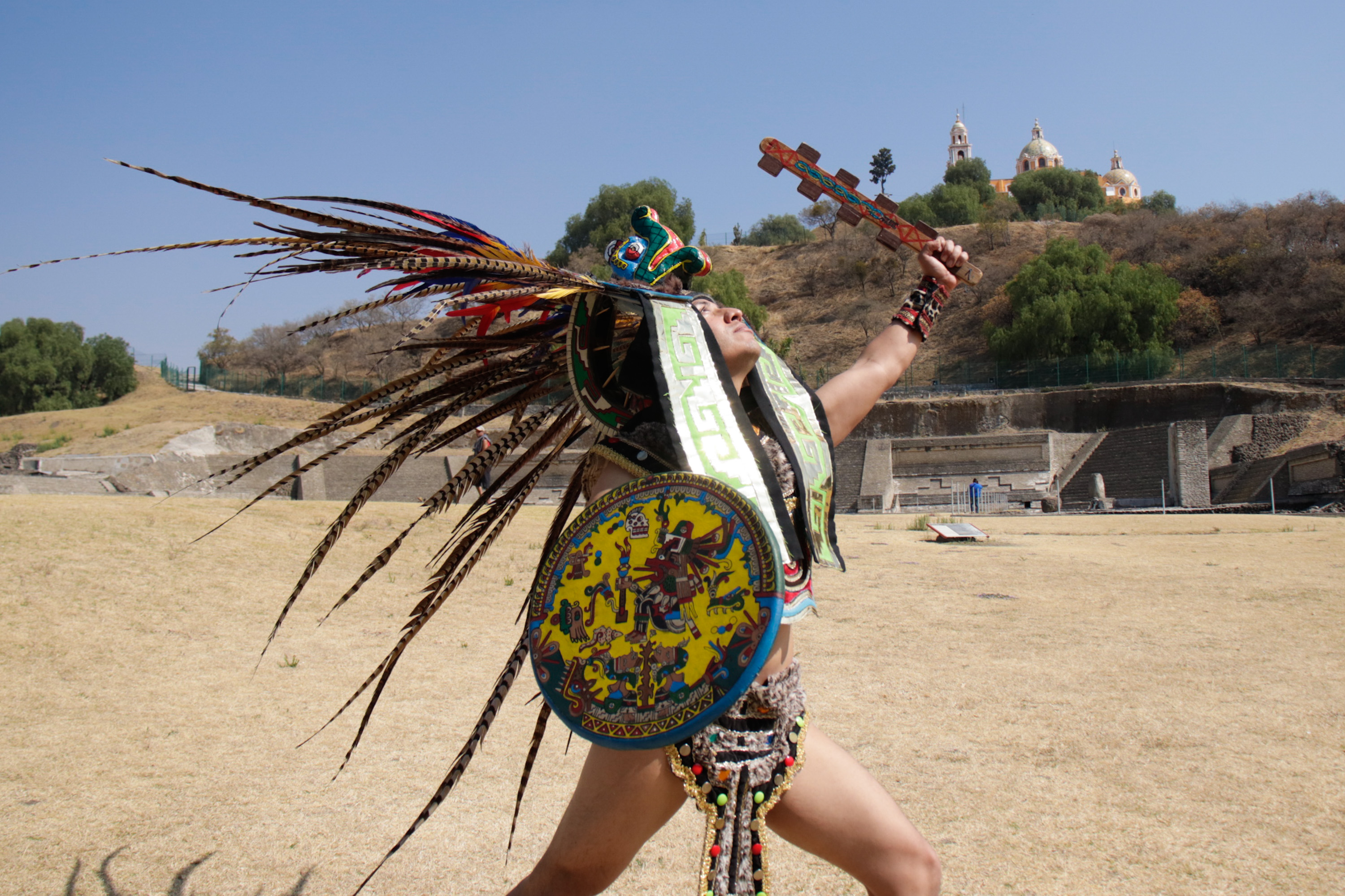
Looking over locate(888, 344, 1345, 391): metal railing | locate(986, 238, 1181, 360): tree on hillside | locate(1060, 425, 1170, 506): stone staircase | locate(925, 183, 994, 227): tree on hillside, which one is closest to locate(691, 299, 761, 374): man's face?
locate(1060, 425, 1170, 506): stone staircase

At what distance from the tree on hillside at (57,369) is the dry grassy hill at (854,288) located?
113 feet

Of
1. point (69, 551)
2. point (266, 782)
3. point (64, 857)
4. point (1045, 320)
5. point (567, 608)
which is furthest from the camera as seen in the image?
point (1045, 320)

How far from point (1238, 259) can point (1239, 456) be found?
2314 cm

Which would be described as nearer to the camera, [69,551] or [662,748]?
[662,748]

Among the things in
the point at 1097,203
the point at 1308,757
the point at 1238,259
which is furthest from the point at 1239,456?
the point at 1097,203

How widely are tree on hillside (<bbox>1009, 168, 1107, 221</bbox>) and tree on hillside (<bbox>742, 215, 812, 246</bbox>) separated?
17533 mm

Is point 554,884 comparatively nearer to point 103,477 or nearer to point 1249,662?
point 1249,662

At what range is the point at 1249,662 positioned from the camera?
566 cm

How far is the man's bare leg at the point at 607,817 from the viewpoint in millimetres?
1681

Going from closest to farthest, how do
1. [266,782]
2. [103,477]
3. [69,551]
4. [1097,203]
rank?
[266,782] < [69,551] < [103,477] < [1097,203]

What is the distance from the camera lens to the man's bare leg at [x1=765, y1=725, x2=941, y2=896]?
5.63ft

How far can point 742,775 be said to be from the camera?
5.45 ft

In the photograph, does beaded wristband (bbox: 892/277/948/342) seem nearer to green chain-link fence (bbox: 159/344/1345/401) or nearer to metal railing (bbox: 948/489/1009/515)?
metal railing (bbox: 948/489/1009/515)

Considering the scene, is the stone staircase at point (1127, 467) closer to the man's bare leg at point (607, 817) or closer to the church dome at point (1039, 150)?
the man's bare leg at point (607, 817)
